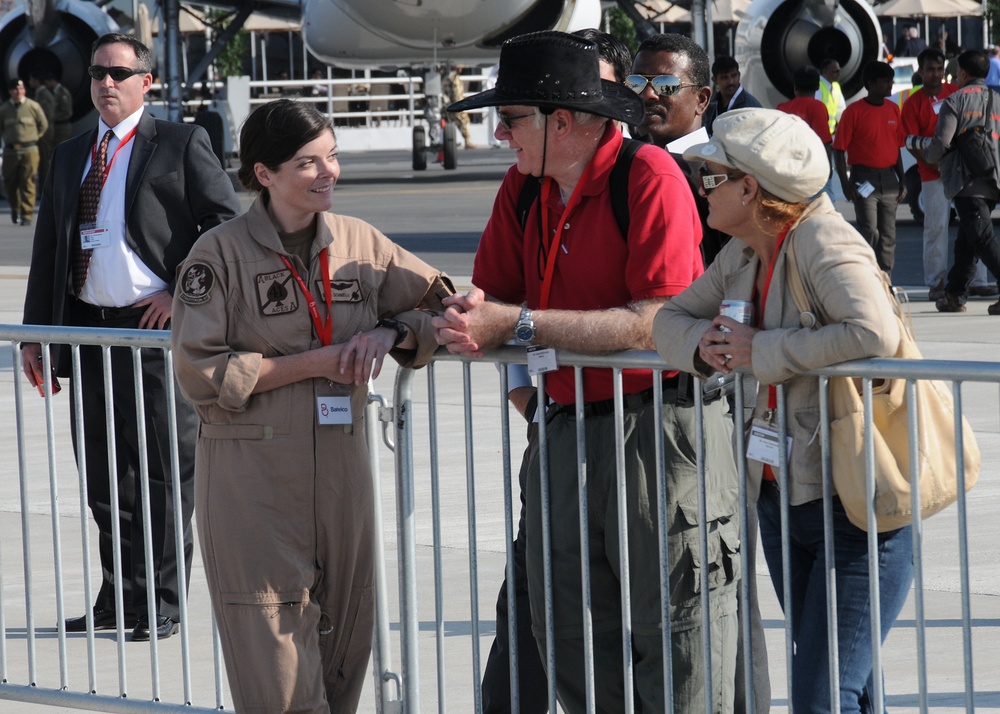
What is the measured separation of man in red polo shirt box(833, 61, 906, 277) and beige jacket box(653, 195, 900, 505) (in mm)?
9725

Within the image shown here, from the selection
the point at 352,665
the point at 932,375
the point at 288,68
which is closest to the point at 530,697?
the point at 352,665

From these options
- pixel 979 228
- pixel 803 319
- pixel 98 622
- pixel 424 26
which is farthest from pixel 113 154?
pixel 424 26

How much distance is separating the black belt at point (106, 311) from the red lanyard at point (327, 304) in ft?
6.25

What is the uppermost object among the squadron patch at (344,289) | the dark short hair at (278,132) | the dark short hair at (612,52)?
the dark short hair at (612,52)

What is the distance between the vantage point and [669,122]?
4781mm

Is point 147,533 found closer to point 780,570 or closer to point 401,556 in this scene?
point 401,556

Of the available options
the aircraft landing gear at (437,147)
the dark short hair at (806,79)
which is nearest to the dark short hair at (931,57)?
the dark short hair at (806,79)

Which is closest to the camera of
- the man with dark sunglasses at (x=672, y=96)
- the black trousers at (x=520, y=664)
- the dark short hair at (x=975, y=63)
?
the black trousers at (x=520, y=664)

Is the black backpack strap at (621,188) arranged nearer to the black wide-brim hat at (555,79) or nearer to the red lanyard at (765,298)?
the black wide-brim hat at (555,79)

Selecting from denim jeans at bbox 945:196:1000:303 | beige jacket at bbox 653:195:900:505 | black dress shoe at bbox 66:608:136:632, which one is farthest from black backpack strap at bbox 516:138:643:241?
denim jeans at bbox 945:196:1000:303

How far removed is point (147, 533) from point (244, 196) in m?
24.0

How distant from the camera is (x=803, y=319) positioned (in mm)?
3275

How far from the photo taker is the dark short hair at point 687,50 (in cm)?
489

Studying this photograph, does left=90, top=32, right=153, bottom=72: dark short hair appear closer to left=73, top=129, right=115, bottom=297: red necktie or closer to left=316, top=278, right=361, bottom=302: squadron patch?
left=73, top=129, right=115, bottom=297: red necktie
